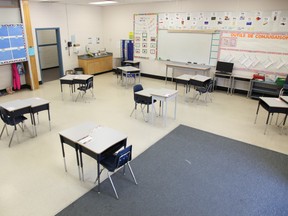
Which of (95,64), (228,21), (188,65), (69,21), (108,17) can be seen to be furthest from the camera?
(108,17)

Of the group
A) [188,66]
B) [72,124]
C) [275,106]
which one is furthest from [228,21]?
[72,124]

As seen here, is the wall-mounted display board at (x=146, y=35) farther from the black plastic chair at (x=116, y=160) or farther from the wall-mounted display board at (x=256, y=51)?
the black plastic chair at (x=116, y=160)

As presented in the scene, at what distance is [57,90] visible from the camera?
28.1 ft

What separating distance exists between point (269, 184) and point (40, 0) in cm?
900

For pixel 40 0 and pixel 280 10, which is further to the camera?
pixel 40 0

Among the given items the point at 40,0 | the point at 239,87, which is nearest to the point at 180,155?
the point at 239,87

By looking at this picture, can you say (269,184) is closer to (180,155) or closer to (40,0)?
(180,155)

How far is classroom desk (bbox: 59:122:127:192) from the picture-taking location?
10.7 ft

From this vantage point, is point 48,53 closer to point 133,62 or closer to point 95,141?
point 133,62

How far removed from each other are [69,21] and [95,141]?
8174 mm

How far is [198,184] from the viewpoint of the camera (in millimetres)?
3668

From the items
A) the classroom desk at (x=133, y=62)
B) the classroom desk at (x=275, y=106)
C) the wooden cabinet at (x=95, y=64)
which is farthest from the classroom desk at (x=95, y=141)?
the wooden cabinet at (x=95, y=64)

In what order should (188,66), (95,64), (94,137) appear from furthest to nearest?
(95,64) < (188,66) < (94,137)

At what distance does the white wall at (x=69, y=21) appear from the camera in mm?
8773
